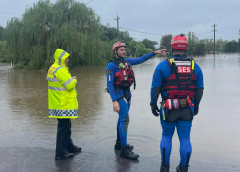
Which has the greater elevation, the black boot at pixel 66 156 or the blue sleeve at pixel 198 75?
the blue sleeve at pixel 198 75

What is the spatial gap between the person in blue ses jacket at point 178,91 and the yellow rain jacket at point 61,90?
1312 mm

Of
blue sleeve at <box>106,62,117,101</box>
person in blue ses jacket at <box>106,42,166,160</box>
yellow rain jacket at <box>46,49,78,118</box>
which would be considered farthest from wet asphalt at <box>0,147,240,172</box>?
blue sleeve at <box>106,62,117,101</box>

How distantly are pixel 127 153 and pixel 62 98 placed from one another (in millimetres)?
1292

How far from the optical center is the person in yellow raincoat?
12.7 feet

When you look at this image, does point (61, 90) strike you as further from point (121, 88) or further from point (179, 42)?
point (179, 42)

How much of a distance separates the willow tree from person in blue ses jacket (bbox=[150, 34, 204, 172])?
2022 centimetres

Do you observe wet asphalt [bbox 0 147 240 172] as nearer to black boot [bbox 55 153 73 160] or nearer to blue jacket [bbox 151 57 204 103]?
black boot [bbox 55 153 73 160]

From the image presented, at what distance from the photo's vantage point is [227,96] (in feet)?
29.4

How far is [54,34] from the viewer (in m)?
23.3

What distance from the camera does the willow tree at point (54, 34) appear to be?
22938mm

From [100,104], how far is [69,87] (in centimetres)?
447

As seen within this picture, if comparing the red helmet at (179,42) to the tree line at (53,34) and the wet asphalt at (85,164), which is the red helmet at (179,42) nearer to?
the wet asphalt at (85,164)

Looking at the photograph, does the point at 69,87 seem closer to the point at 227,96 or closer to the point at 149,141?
the point at 149,141

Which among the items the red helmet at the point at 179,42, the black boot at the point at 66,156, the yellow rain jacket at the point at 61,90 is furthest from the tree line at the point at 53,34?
the red helmet at the point at 179,42
